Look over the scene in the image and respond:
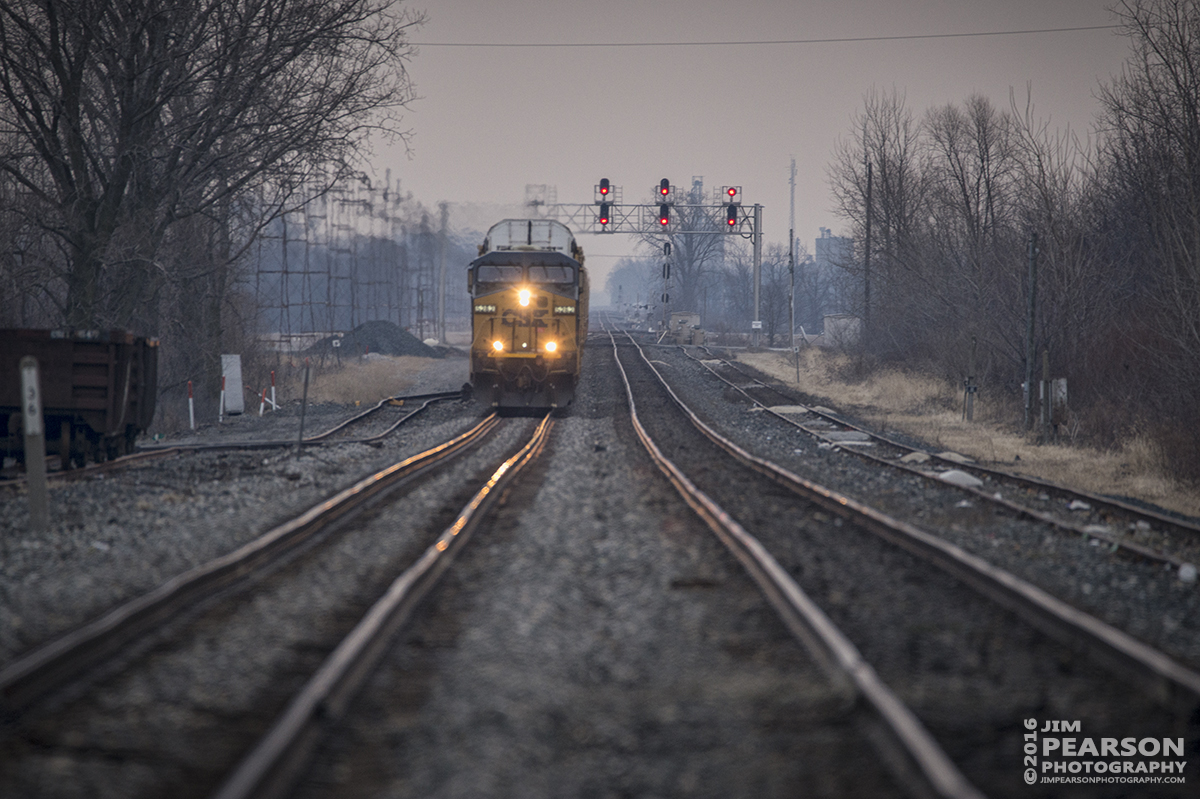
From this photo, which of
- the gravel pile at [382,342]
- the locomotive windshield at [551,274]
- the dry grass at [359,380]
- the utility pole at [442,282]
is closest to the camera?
the locomotive windshield at [551,274]

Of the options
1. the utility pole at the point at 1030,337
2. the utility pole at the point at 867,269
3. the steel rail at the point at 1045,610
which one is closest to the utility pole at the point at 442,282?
the utility pole at the point at 867,269

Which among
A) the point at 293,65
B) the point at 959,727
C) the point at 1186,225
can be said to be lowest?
the point at 959,727

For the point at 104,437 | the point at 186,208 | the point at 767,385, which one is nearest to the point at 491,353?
the point at 186,208

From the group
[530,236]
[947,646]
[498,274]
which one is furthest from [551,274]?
[947,646]

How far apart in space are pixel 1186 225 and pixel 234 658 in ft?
64.4

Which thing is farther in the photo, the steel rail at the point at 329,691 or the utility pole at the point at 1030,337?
the utility pole at the point at 1030,337

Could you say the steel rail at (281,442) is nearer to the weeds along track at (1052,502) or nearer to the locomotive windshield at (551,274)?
the locomotive windshield at (551,274)

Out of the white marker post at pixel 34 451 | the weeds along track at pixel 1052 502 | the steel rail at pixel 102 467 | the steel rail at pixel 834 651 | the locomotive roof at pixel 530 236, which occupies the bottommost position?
the weeds along track at pixel 1052 502

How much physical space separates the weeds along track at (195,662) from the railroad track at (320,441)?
5.09m

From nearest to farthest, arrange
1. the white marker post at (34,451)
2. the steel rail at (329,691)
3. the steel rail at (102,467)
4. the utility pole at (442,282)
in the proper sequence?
the steel rail at (329,691) → the white marker post at (34,451) → the steel rail at (102,467) → the utility pole at (442,282)

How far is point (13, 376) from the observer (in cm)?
1091

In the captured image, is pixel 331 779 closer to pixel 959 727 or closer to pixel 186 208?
pixel 959 727

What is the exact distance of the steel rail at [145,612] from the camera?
4180mm

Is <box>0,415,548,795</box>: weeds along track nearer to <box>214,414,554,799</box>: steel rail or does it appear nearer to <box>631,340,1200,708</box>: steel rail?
<box>214,414,554,799</box>: steel rail
